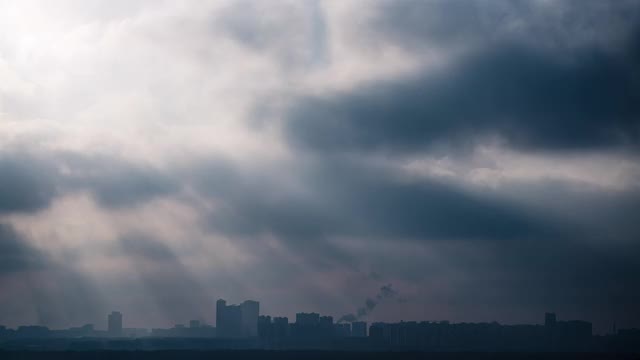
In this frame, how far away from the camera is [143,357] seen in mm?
155750

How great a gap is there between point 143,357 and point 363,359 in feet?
131

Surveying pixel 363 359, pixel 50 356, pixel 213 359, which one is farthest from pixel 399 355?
pixel 50 356

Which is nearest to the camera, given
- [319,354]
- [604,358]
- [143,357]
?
[604,358]

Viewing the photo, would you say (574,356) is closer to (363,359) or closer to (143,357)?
(363,359)

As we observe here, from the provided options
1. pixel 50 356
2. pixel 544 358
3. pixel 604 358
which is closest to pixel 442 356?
pixel 544 358

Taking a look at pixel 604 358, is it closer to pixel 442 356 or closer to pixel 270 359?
pixel 442 356

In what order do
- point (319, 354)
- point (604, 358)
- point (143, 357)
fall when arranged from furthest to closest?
point (319, 354) < point (143, 357) < point (604, 358)

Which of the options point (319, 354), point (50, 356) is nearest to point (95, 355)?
point (50, 356)

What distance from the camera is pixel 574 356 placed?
15250 cm

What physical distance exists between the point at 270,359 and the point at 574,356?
2110 inches

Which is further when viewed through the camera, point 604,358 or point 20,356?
point 20,356

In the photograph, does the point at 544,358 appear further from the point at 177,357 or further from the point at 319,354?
the point at 177,357

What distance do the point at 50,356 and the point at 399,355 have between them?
203 feet

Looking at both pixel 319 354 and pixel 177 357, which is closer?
pixel 177 357
